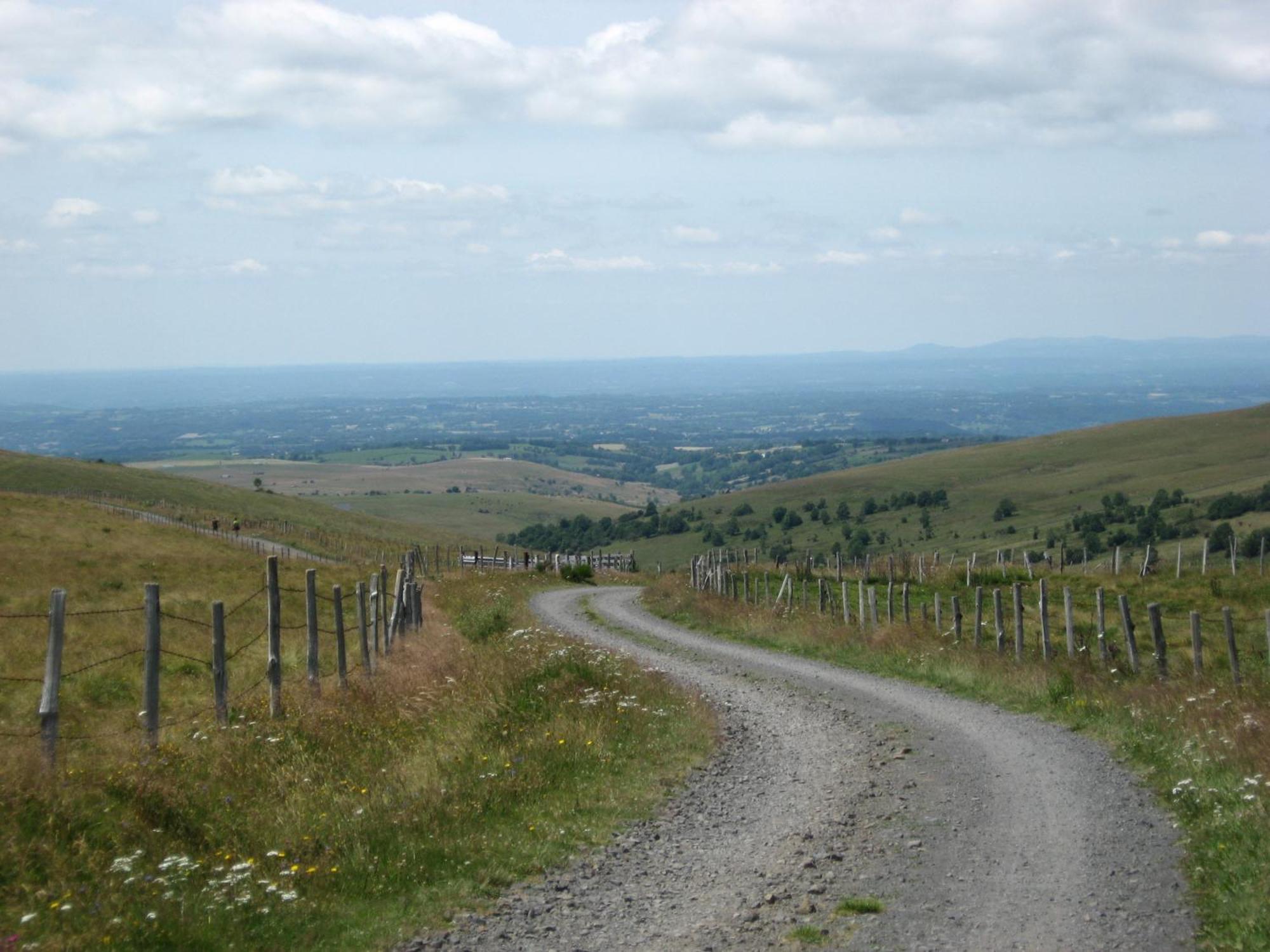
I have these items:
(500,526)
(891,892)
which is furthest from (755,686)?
(500,526)

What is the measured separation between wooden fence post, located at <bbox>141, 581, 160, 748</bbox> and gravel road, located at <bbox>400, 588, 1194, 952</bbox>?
5375mm

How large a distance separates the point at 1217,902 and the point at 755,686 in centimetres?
1171

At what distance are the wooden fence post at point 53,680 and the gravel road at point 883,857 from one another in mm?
4921

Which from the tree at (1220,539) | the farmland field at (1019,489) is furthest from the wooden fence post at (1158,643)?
the farmland field at (1019,489)

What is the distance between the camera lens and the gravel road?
284 inches

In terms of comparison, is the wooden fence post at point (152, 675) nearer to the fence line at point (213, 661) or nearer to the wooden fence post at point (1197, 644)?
the fence line at point (213, 661)

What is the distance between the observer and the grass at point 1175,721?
7.68 m

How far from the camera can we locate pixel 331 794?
33.4 ft

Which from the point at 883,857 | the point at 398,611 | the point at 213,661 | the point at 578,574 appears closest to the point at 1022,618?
the point at 398,611

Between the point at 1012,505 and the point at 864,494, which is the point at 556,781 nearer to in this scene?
the point at 1012,505

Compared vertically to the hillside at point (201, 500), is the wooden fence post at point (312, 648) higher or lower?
higher

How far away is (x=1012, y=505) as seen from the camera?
116 m

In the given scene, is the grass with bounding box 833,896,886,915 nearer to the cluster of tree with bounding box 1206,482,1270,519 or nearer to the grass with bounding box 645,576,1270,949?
the grass with bounding box 645,576,1270,949

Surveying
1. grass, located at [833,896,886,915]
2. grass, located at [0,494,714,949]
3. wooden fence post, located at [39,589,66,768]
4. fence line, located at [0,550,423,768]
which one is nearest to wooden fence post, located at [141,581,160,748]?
fence line, located at [0,550,423,768]
